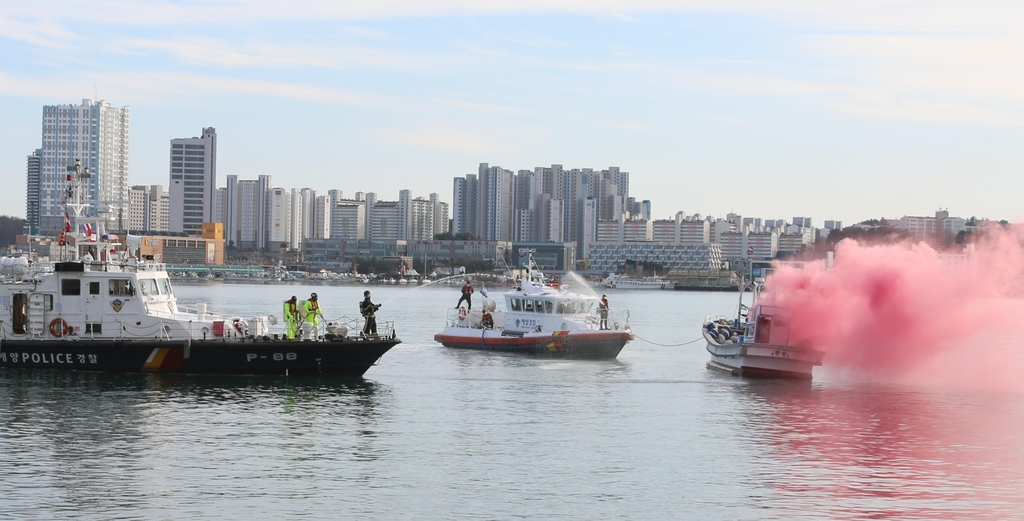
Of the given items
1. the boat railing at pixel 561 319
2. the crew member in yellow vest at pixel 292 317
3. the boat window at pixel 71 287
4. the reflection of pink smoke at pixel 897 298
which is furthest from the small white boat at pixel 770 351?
the boat window at pixel 71 287

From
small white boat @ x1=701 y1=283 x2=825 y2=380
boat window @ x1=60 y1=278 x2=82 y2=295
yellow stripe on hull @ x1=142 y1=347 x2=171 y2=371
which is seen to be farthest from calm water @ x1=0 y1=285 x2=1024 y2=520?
boat window @ x1=60 y1=278 x2=82 y2=295

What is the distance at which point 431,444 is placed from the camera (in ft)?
97.9

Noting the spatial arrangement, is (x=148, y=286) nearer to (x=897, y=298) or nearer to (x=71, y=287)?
(x=71, y=287)

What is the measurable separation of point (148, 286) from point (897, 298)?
85.9 feet

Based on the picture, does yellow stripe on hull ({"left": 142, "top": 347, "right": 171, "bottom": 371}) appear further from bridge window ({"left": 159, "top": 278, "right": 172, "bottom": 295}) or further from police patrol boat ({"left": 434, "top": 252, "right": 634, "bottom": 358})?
police patrol boat ({"left": 434, "top": 252, "right": 634, "bottom": 358})

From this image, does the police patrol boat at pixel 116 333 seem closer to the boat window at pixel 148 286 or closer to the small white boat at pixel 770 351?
the boat window at pixel 148 286

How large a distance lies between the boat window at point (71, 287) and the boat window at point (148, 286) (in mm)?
1937

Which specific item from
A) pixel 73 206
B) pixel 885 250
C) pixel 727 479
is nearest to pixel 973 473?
pixel 727 479

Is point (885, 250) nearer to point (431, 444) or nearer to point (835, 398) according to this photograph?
point (835, 398)

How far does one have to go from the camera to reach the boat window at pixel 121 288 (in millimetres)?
39156

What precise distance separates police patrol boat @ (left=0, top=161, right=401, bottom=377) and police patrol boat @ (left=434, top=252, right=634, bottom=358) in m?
14.9

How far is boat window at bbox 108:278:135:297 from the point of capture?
39.2 meters

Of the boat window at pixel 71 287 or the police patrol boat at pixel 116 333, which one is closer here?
the police patrol boat at pixel 116 333

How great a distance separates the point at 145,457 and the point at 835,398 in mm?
23462
